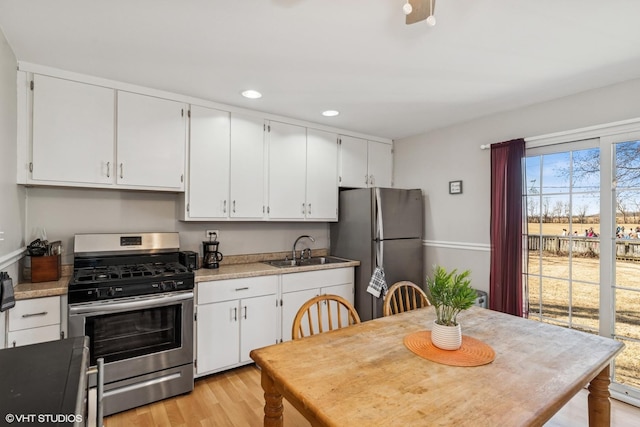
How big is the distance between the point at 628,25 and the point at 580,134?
105 cm

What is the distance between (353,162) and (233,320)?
7.01ft

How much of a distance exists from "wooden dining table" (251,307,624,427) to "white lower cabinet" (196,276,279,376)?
129 centimetres

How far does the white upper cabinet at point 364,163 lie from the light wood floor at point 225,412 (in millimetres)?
2275

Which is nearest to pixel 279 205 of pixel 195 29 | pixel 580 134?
pixel 195 29

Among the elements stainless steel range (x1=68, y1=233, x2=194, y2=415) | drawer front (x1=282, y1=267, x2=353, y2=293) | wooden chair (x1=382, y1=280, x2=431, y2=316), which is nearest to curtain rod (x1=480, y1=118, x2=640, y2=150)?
wooden chair (x1=382, y1=280, x2=431, y2=316)

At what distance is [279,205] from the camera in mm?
3234

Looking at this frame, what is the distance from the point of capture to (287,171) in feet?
10.8

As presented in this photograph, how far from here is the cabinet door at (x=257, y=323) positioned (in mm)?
2752

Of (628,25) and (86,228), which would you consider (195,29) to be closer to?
(86,228)

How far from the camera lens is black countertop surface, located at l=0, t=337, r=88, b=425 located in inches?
24.2

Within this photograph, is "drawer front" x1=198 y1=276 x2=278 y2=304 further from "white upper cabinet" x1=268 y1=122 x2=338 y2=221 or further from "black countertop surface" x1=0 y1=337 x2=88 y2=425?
"black countertop surface" x1=0 y1=337 x2=88 y2=425

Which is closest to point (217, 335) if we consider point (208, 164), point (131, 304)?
point (131, 304)

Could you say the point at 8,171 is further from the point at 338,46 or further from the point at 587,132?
the point at 587,132

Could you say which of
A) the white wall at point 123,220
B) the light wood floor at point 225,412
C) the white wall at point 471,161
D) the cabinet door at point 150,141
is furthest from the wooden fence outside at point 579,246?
the cabinet door at point 150,141
